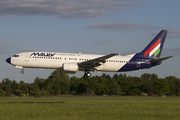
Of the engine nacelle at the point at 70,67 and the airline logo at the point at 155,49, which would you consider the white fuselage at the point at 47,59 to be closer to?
the engine nacelle at the point at 70,67

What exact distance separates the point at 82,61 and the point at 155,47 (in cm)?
1512

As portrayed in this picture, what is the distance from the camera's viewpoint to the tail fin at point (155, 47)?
165ft

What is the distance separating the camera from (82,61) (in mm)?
45906

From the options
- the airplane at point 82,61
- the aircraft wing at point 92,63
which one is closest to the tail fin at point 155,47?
the airplane at point 82,61

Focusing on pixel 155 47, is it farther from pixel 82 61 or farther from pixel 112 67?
pixel 82 61

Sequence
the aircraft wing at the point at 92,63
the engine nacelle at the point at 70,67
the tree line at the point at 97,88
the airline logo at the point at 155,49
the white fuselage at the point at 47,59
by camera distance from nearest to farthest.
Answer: the aircraft wing at the point at 92,63 < the engine nacelle at the point at 70,67 < the white fuselage at the point at 47,59 < the airline logo at the point at 155,49 < the tree line at the point at 97,88

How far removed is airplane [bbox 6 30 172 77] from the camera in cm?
4459
